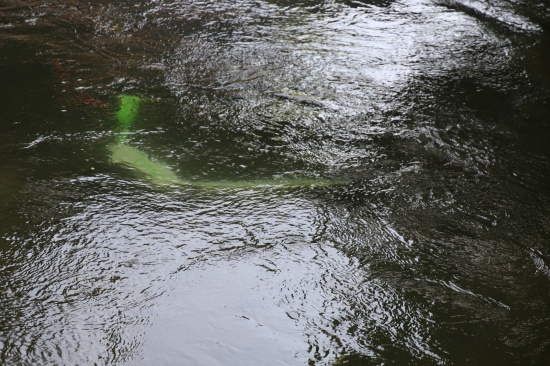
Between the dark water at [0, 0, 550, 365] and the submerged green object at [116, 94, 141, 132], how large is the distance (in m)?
0.08

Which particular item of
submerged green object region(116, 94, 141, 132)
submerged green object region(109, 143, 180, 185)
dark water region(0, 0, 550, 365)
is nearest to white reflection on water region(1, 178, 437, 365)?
dark water region(0, 0, 550, 365)

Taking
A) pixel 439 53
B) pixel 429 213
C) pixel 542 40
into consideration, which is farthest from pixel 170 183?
pixel 542 40

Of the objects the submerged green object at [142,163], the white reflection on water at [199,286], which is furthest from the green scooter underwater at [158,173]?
the white reflection on water at [199,286]

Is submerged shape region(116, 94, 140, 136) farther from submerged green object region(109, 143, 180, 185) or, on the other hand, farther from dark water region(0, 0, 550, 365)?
submerged green object region(109, 143, 180, 185)

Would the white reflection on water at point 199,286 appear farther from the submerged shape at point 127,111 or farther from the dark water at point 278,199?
the submerged shape at point 127,111

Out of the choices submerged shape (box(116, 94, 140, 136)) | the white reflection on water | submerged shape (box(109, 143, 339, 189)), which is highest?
submerged shape (box(116, 94, 140, 136))

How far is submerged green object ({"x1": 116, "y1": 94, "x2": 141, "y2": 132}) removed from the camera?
3497mm

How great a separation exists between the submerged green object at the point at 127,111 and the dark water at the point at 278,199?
76 millimetres

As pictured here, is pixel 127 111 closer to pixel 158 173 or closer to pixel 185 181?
pixel 158 173

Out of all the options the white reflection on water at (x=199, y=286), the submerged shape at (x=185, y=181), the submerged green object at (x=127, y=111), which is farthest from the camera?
the submerged green object at (x=127, y=111)

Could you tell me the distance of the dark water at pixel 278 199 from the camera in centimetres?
213

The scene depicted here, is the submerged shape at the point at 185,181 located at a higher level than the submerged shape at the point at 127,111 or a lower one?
lower

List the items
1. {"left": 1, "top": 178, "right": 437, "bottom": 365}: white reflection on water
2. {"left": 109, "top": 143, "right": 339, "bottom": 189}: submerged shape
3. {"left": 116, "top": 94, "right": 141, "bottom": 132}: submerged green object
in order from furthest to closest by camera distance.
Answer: {"left": 116, "top": 94, "right": 141, "bottom": 132}: submerged green object → {"left": 109, "top": 143, "right": 339, "bottom": 189}: submerged shape → {"left": 1, "top": 178, "right": 437, "bottom": 365}: white reflection on water

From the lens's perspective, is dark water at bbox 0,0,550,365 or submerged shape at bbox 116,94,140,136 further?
submerged shape at bbox 116,94,140,136
